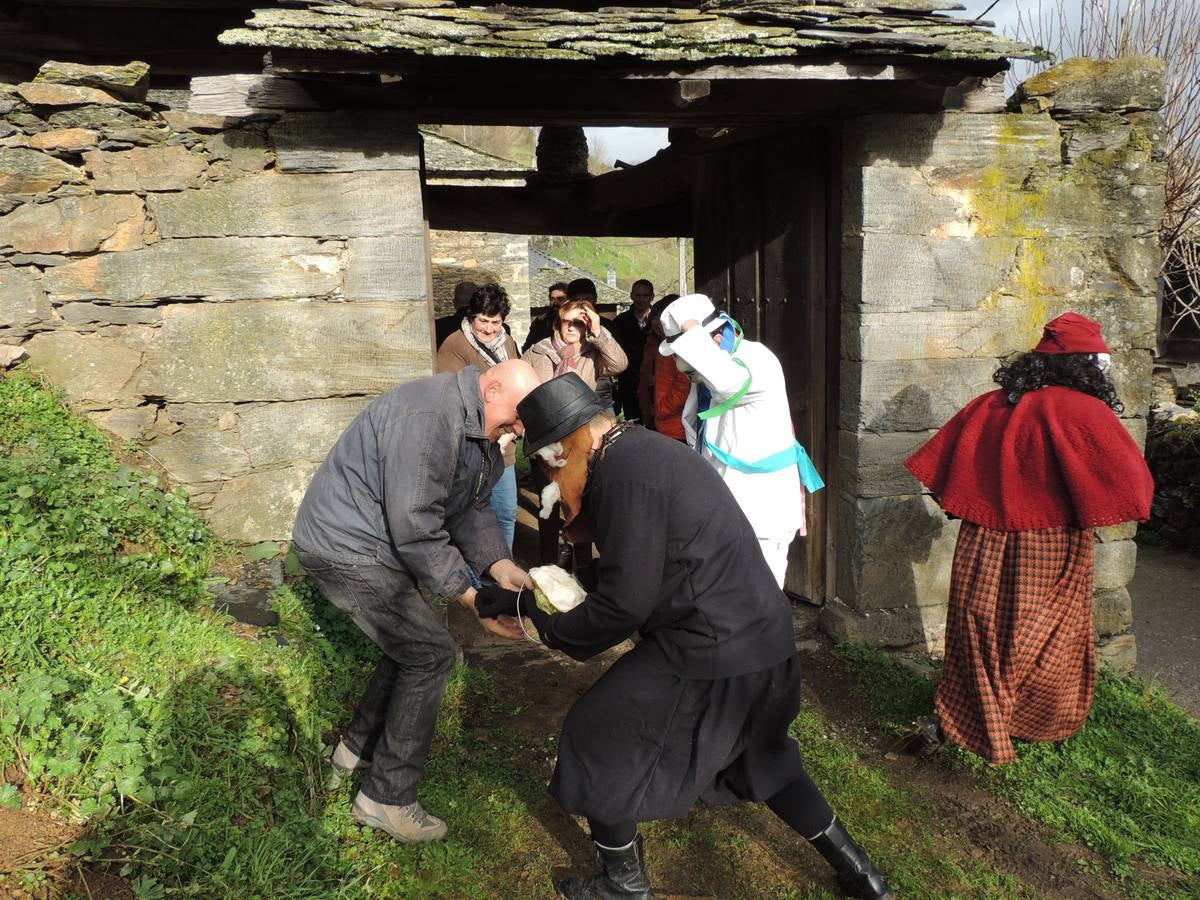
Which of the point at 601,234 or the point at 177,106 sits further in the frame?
the point at 601,234

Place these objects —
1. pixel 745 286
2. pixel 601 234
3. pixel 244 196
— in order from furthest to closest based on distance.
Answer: pixel 601 234 < pixel 745 286 < pixel 244 196

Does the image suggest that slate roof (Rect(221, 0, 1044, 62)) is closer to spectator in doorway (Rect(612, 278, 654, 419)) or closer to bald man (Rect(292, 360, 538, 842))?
bald man (Rect(292, 360, 538, 842))

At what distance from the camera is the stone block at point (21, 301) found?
168 inches

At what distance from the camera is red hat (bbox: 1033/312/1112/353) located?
3.76m

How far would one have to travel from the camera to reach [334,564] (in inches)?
124

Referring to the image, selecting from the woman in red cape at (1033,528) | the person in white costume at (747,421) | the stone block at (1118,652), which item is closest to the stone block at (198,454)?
the person in white costume at (747,421)

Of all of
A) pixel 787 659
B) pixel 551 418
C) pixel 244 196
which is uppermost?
pixel 244 196

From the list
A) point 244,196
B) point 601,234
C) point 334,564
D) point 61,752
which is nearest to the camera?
point 61,752

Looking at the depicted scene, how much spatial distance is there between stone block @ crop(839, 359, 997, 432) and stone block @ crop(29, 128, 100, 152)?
3.93 meters

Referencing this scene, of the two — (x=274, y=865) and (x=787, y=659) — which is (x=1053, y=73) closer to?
(x=787, y=659)

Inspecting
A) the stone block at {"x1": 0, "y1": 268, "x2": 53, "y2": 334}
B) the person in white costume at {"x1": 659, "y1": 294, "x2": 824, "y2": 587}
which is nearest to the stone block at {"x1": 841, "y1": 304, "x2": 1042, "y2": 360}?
the person in white costume at {"x1": 659, "y1": 294, "x2": 824, "y2": 587}

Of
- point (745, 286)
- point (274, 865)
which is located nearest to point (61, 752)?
point (274, 865)

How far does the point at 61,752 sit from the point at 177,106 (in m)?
4.57

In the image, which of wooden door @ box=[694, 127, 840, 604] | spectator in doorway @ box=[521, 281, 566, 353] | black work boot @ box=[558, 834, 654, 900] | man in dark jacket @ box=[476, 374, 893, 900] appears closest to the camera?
man in dark jacket @ box=[476, 374, 893, 900]
